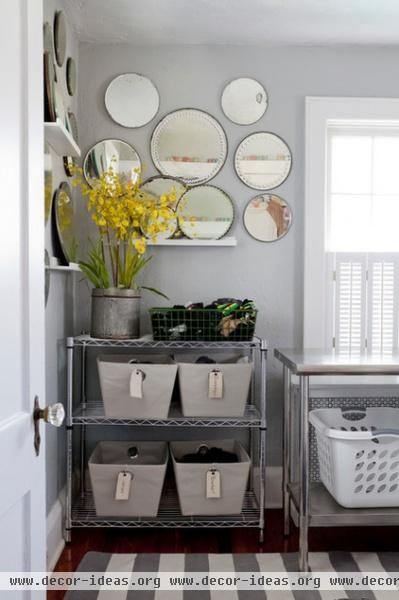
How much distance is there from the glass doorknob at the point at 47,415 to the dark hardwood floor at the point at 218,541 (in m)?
1.37

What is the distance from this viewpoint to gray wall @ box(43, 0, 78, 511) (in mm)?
2424

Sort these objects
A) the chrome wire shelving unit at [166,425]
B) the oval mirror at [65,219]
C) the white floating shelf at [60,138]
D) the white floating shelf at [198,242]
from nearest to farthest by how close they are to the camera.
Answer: the white floating shelf at [60,138]
the oval mirror at [65,219]
the chrome wire shelving unit at [166,425]
the white floating shelf at [198,242]

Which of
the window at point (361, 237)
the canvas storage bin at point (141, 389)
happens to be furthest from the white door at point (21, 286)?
the window at point (361, 237)

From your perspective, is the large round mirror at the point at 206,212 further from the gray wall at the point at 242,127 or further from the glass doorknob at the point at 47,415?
the glass doorknob at the point at 47,415

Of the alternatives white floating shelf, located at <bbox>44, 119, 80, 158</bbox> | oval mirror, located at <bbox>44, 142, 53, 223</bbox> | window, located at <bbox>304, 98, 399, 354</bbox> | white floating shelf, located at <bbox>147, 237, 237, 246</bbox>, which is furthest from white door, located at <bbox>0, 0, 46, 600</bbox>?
→ window, located at <bbox>304, 98, 399, 354</bbox>

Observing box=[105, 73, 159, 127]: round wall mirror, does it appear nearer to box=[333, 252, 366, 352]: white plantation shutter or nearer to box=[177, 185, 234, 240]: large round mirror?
box=[177, 185, 234, 240]: large round mirror

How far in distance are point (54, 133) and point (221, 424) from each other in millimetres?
1379

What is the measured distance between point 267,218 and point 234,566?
1.60 m

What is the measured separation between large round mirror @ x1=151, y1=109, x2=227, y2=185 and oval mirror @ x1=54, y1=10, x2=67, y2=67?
0.62 meters

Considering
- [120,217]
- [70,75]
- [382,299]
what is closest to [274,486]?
[382,299]

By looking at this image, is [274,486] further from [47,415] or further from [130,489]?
[47,415]

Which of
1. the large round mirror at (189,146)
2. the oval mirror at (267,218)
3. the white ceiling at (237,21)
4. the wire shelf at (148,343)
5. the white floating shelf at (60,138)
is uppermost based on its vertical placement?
the white ceiling at (237,21)

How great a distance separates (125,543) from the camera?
8.47ft

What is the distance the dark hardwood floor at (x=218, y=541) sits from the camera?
2.53 meters
